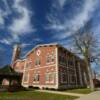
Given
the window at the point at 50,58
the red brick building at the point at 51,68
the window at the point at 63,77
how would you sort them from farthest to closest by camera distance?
the window at the point at 50,58, the window at the point at 63,77, the red brick building at the point at 51,68

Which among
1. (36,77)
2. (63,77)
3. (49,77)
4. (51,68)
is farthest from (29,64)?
(63,77)

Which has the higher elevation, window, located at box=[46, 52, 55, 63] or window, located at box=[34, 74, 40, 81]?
window, located at box=[46, 52, 55, 63]

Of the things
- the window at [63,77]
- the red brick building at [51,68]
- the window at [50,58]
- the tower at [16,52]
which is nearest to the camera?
the red brick building at [51,68]

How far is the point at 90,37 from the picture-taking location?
32.7 meters

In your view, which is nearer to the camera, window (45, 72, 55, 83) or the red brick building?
window (45, 72, 55, 83)

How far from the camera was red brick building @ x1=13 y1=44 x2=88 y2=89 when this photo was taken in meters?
31.3

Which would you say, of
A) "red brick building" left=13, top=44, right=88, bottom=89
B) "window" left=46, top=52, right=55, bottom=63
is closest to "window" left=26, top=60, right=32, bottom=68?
"red brick building" left=13, top=44, right=88, bottom=89

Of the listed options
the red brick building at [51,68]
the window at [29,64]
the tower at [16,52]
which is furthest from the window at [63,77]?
the tower at [16,52]

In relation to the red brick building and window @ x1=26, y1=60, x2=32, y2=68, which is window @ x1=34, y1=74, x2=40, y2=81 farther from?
window @ x1=26, y1=60, x2=32, y2=68

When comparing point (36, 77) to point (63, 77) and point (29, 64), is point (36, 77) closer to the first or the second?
point (29, 64)

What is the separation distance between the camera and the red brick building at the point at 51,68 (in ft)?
103

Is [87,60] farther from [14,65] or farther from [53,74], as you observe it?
[14,65]

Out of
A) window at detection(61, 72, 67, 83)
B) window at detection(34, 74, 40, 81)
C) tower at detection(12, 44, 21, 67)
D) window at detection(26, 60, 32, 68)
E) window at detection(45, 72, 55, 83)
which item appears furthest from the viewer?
tower at detection(12, 44, 21, 67)

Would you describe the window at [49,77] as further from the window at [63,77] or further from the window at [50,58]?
the window at [50,58]
